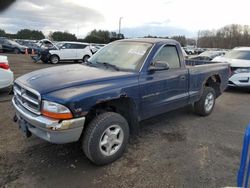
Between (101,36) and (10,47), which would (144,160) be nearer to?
(10,47)

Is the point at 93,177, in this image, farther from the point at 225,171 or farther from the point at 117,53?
the point at 117,53

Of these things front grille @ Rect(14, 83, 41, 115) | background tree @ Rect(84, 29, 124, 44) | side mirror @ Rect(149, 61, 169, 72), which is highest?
background tree @ Rect(84, 29, 124, 44)

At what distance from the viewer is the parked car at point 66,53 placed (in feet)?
59.8

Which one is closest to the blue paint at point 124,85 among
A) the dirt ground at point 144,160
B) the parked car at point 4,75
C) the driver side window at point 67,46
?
the dirt ground at point 144,160

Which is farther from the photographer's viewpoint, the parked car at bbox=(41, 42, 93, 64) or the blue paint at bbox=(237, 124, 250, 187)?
the parked car at bbox=(41, 42, 93, 64)

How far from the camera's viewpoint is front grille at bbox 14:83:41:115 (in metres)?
3.20

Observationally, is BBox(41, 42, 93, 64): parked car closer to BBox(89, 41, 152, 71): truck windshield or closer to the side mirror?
BBox(89, 41, 152, 71): truck windshield

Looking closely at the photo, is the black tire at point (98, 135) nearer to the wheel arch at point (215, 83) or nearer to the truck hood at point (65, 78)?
the truck hood at point (65, 78)

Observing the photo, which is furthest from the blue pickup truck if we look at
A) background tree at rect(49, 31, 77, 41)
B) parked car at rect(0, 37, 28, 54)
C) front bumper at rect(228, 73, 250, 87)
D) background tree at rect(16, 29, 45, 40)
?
background tree at rect(16, 29, 45, 40)

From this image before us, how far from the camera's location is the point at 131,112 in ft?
12.9

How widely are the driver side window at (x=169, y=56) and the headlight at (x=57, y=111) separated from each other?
2051 millimetres

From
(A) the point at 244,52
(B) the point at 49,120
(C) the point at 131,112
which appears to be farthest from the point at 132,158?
(A) the point at 244,52

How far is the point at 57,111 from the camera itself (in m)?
3.01

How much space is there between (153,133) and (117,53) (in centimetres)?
169
